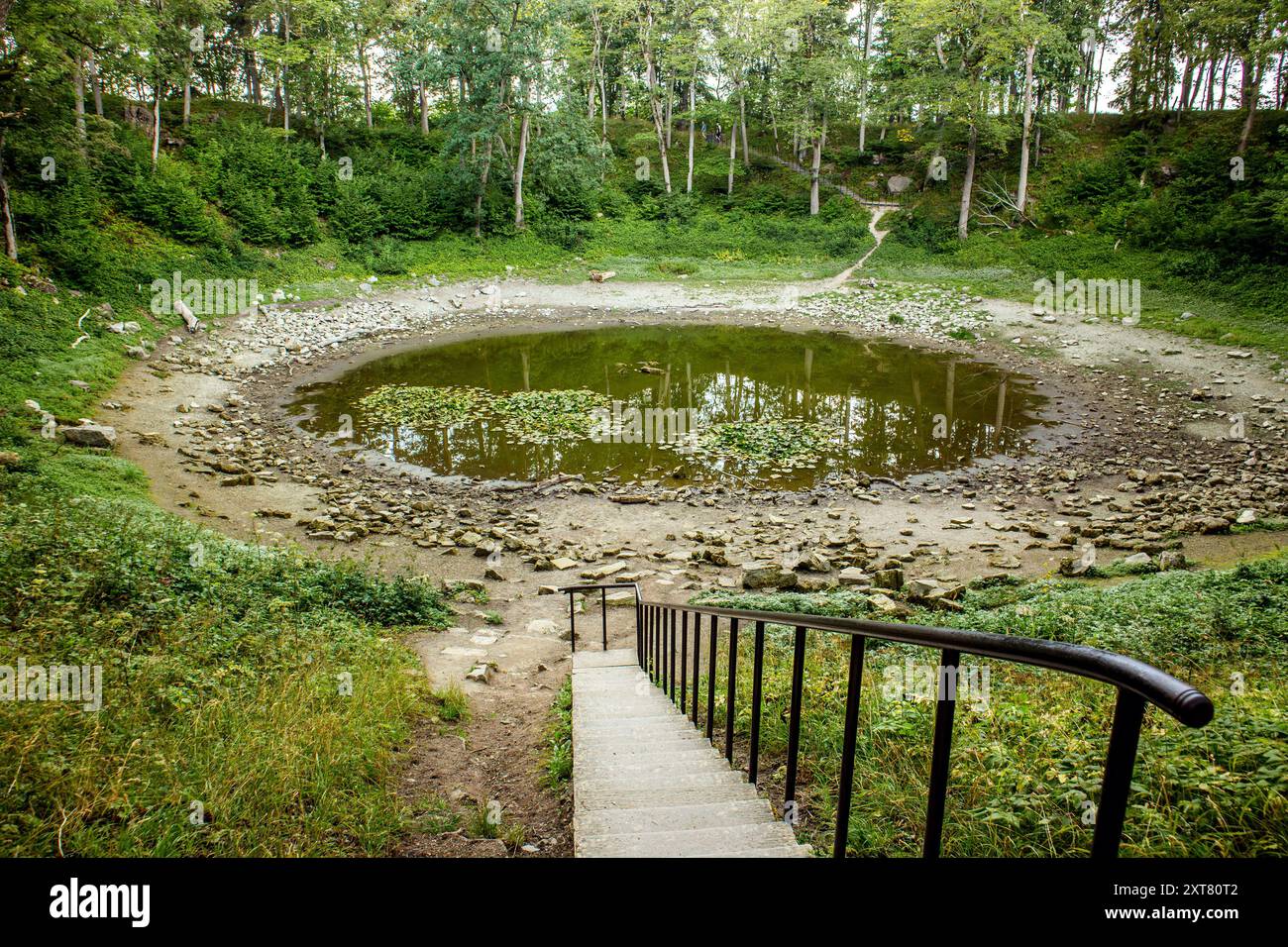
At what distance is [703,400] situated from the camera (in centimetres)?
1998

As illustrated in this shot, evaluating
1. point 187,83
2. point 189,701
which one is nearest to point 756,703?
point 189,701

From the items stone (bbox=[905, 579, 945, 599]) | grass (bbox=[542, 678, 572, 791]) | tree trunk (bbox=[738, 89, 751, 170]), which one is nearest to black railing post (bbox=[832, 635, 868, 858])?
grass (bbox=[542, 678, 572, 791])

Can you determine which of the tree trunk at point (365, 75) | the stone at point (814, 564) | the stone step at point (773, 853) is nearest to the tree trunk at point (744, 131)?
the tree trunk at point (365, 75)

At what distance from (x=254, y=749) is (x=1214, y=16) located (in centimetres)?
4141

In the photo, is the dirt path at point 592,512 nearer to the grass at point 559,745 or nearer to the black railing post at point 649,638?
the grass at point 559,745

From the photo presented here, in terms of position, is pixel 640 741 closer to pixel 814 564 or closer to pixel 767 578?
pixel 767 578

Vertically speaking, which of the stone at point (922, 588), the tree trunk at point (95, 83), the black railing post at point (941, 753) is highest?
the tree trunk at point (95, 83)

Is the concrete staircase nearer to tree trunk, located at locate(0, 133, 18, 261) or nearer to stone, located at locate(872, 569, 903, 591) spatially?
stone, located at locate(872, 569, 903, 591)

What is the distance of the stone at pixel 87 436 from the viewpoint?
13134mm

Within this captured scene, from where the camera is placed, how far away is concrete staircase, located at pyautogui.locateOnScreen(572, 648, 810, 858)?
10.0ft

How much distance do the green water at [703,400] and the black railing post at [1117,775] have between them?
13.1 meters

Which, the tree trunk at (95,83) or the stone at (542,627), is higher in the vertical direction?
the tree trunk at (95,83)

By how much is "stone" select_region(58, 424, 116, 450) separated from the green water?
4438 millimetres
